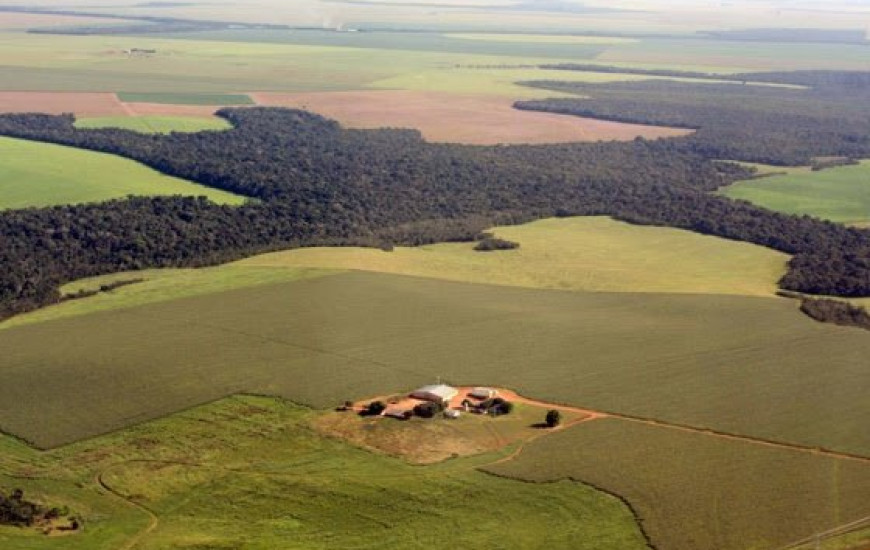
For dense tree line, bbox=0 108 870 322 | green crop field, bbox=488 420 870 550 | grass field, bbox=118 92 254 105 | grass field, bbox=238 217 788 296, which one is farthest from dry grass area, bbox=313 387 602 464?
grass field, bbox=118 92 254 105

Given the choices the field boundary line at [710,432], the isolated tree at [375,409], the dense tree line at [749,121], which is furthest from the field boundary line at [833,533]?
the dense tree line at [749,121]

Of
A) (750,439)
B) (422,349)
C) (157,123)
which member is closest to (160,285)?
(422,349)

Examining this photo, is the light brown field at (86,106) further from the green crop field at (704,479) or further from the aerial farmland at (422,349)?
the green crop field at (704,479)

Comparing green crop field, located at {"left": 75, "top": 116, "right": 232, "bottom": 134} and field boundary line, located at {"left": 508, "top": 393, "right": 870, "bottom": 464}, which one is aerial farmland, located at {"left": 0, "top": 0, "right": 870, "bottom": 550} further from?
green crop field, located at {"left": 75, "top": 116, "right": 232, "bottom": 134}

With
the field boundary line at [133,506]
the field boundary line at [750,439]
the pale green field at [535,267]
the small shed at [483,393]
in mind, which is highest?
the pale green field at [535,267]

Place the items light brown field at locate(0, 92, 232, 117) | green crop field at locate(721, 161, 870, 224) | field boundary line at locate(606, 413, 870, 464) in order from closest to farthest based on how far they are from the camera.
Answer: field boundary line at locate(606, 413, 870, 464) < green crop field at locate(721, 161, 870, 224) < light brown field at locate(0, 92, 232, 117)
